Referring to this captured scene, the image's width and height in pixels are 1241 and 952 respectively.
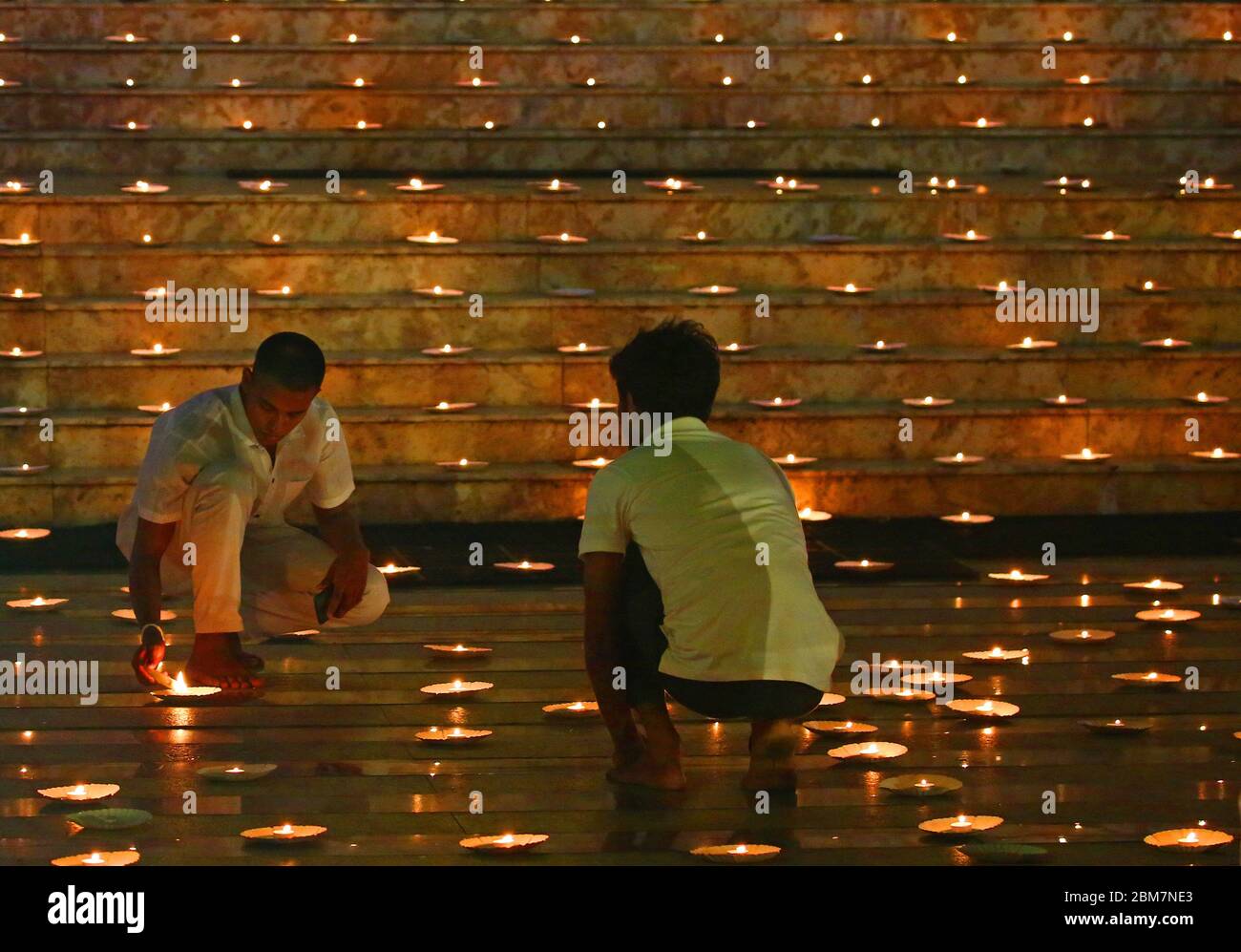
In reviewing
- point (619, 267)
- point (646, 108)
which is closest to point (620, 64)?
point (646, 108)

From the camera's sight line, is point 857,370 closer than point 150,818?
No

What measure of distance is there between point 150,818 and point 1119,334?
5.06 metres

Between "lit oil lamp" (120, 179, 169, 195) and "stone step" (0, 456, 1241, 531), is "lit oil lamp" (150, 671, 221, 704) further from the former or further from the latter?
"lit oil lamp" (120, 179, 169, 195)

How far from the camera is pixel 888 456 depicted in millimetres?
8125

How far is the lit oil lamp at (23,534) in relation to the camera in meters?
7.34

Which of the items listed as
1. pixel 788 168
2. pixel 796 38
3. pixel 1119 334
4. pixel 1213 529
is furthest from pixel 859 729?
pixel 796 38

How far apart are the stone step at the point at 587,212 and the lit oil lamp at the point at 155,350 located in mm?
406

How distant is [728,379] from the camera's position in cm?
822

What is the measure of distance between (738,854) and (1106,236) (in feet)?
16.7

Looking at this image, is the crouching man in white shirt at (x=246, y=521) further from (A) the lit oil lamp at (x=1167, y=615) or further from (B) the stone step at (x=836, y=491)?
(A) the lit oil lamp at (x=1167, y=615)

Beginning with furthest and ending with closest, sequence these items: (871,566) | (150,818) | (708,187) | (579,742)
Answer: (708,187)
(871,566)
(579,742)
(150,818)

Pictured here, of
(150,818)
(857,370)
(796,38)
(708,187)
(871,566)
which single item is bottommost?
(150,818)

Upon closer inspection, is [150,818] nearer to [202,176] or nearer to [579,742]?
[579,742]

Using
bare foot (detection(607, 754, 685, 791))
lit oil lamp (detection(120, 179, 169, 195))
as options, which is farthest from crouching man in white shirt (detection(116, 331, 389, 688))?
lit oil lamp (detection(120, 179, 169, 195))
